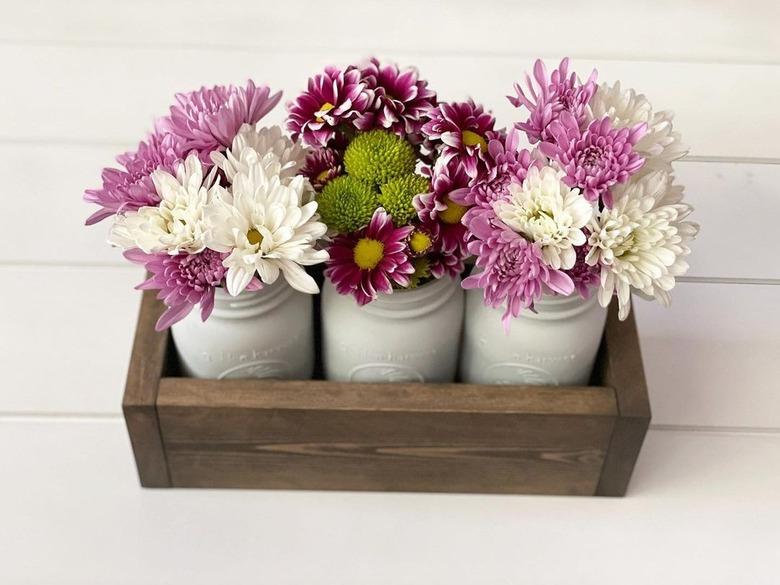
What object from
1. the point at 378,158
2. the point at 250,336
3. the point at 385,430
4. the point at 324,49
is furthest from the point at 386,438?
the point at 324,49

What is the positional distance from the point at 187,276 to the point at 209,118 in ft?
0.41

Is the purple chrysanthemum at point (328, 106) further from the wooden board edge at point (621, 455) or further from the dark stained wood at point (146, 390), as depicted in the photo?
the wooden board edge at point (621, 455)

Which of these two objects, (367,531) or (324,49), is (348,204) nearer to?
(367,531)

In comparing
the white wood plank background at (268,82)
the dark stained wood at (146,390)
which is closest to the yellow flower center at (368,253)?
the dark stained wood at (146,390)

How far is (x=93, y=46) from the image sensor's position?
4.70 ft

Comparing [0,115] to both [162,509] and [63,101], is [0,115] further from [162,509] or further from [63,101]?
[162,509]

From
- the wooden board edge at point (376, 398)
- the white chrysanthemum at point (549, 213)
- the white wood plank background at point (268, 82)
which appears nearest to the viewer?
the white chrysanthemum at point (549, 213)

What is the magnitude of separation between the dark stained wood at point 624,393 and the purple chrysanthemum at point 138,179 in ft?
1.31

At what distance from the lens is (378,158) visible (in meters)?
0.83

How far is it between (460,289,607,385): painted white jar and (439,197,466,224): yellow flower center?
9cm

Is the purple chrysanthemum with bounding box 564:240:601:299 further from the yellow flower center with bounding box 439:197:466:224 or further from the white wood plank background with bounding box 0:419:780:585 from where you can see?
the white wood plank background with bounding box 0:419:780:585

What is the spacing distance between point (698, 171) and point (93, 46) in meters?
0.79

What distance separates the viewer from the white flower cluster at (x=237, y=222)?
78cm

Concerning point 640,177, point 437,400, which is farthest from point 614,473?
point 640,177
